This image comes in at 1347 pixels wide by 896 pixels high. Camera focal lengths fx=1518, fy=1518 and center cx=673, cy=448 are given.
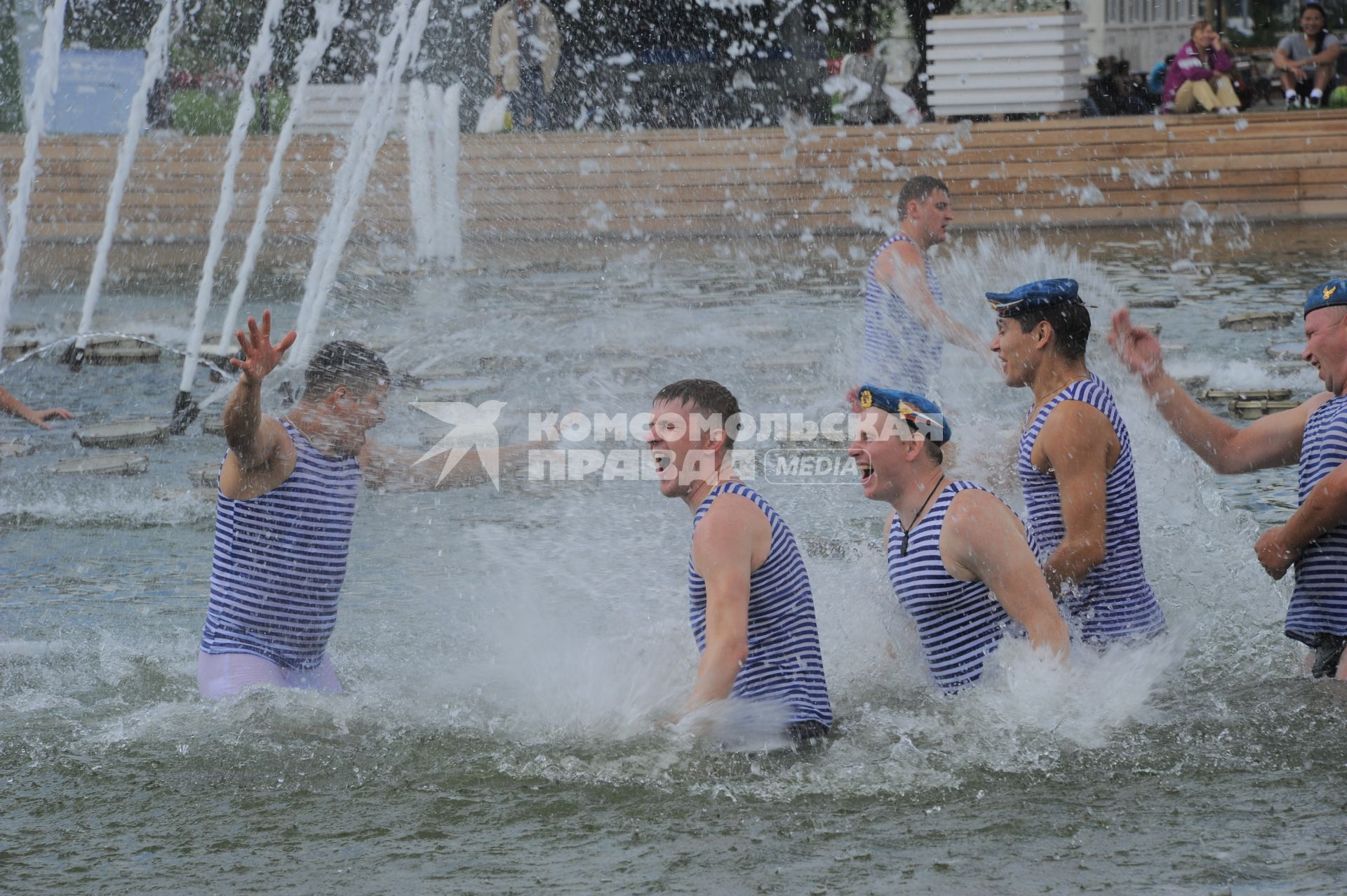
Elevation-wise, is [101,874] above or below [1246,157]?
below

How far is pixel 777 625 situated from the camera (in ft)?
13.5

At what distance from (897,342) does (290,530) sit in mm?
3967

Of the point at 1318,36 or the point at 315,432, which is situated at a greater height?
the point at 1318,36

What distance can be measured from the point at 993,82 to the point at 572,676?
14581 mm

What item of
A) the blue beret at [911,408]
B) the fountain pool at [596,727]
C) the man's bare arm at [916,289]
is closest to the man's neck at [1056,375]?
the blue beret at [911,408]

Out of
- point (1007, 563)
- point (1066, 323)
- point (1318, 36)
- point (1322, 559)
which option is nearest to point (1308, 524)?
point (1322, 559)

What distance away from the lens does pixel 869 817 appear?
3920 millimetres

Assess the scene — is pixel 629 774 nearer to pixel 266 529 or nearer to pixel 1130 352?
pixel 266 529

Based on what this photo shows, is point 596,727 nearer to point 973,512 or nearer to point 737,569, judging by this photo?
point 737,569

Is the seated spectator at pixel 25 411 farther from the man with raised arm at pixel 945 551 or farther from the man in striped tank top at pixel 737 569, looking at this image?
the man with raised arm at pixel 945 551

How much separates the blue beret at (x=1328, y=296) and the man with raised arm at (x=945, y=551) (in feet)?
4.10

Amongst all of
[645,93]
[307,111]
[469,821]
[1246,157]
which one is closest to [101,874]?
[469,821]

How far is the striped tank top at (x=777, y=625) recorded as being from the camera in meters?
4.04

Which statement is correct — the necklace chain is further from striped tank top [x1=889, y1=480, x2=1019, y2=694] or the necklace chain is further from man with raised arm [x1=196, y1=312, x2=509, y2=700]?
man with raised arm [x1=196, y1=312, x2=509, y2=700]
